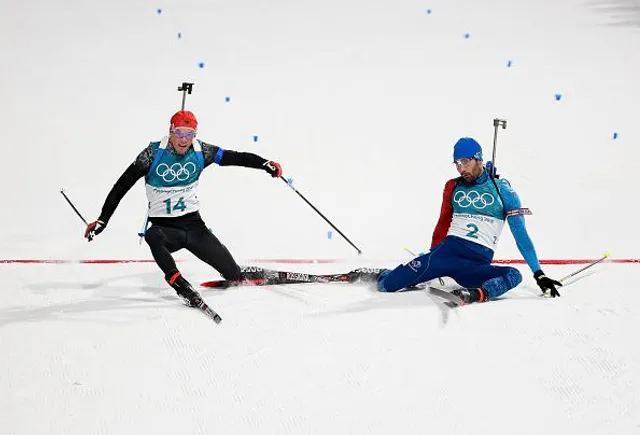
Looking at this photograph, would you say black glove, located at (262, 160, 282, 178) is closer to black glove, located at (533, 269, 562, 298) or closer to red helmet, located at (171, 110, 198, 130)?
red helmet, located at (171, 110, 198, 130)

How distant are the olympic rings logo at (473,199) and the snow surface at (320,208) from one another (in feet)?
1.86

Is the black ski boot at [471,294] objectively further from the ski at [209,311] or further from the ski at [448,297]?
the ski at [209,311]

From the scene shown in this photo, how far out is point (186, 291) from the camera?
420cm

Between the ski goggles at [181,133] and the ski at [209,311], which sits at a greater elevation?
the ski goggles at [181,133]

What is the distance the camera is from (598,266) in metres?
5.27

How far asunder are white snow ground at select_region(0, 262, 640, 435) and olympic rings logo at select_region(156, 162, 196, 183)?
684 millimetres

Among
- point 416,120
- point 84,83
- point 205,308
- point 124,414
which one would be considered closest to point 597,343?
point 205,308

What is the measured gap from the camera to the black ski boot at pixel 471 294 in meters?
4.24

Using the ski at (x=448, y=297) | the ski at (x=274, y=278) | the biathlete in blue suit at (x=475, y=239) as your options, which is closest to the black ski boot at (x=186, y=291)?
the ski at (x=274, y=278)

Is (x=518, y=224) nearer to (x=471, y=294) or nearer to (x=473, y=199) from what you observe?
(x=473, y=199)

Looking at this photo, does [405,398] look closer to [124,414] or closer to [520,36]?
[124,414]

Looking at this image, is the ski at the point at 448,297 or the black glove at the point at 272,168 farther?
the black glove at the point at 272,168

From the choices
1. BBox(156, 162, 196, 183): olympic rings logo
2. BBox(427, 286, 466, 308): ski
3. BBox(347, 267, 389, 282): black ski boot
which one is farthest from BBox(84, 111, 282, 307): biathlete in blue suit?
BBox(427, 286, 466, 308): ski

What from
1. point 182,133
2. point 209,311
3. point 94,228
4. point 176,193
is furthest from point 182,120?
point 209,311
